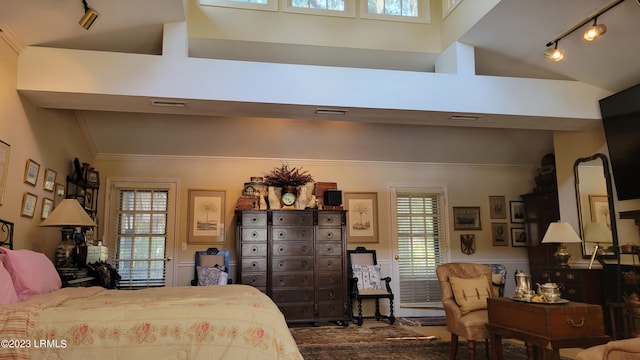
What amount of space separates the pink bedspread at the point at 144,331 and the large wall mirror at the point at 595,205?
4.48 meters

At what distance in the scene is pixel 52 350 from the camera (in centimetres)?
218

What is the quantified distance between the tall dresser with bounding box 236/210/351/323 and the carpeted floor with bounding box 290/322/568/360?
0.33 m

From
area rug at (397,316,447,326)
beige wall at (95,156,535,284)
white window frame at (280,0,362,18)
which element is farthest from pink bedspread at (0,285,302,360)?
area rug at (397,316,447,326)

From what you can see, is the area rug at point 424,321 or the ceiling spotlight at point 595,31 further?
the area rug at point 424,321

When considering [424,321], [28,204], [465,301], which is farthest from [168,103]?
[424,321]

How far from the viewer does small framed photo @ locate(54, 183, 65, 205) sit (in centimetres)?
496

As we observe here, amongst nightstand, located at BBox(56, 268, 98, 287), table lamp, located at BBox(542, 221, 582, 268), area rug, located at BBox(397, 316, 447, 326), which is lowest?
area rug, located at BBox(397, 316, 447, 326)

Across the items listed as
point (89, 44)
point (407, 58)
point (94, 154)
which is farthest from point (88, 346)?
point (94, 154)

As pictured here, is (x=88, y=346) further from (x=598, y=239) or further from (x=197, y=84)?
(x=598, y=239)

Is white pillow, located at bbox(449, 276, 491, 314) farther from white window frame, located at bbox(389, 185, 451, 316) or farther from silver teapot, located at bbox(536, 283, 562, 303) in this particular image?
white window frame, located at bbox(389, 185, 451, 316)

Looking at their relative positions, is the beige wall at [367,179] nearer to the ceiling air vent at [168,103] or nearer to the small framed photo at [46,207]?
the small framed photo at [46,207]

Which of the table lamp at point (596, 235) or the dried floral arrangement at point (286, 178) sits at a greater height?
the dried floral arrangement at point (286, 178)

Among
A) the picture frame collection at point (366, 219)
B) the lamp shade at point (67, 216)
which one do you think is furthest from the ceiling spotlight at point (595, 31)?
the lamp shade at point (67, 216)

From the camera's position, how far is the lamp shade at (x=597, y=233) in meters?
5.26
